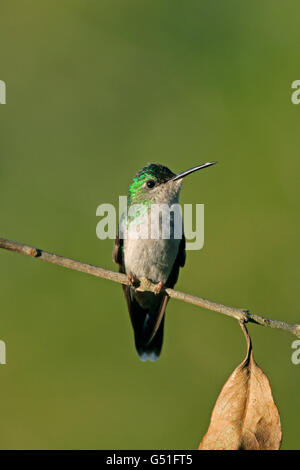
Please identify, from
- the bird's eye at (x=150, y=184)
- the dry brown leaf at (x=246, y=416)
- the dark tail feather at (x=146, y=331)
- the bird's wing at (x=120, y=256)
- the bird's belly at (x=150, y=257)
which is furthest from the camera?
the dark tail feather at (x=146, y=331)

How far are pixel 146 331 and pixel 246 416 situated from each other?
342cm

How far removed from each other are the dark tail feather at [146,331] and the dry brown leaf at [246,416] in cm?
285

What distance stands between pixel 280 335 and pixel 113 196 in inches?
88.6

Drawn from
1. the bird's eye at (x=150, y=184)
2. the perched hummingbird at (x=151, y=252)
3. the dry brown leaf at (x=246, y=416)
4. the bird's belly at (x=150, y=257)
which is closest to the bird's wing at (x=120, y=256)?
the perched hummingbird at (x=151, y=252)

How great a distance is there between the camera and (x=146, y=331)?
245 inches

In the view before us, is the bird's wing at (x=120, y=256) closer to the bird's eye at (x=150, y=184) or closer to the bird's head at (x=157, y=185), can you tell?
the bird's head at (x=157, y=185)

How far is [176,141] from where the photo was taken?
7.07 metres

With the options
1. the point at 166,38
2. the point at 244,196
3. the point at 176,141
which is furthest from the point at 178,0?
the point at 244,196

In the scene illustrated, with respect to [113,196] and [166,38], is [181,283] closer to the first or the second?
[113,196]

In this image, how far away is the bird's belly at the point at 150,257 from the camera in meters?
5.26

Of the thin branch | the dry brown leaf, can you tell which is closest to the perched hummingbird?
the thin branch

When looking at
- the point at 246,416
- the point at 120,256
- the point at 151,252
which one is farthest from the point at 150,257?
the point at 246,416

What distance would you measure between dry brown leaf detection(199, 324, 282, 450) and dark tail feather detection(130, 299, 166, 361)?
2850mm
